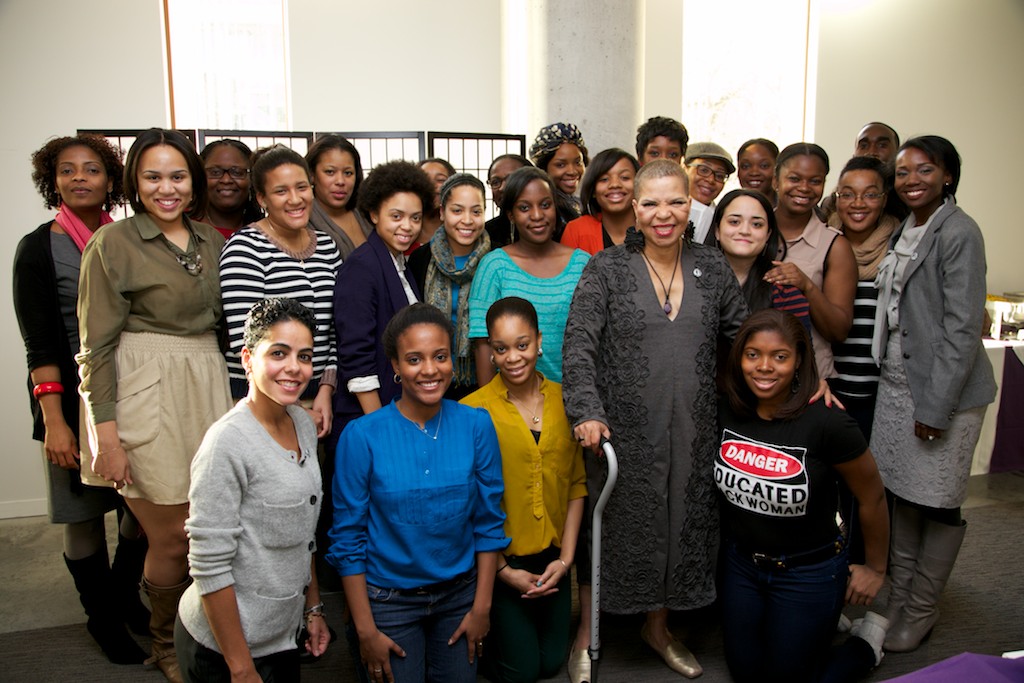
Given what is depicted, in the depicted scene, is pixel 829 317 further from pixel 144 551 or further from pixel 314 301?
pixel 144 551

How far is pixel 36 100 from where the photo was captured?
4.65 meters

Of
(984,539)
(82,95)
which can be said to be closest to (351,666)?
(984,539)

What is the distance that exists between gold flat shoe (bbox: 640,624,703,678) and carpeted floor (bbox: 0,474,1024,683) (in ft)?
0.13

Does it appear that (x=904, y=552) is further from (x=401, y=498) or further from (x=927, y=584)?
(x=401, y=498)

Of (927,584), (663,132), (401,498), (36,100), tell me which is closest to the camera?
(401,498)

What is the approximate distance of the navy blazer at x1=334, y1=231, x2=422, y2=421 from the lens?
2.60 metres

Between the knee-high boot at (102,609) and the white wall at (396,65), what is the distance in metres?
3.63

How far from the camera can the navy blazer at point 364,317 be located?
2.60 meters

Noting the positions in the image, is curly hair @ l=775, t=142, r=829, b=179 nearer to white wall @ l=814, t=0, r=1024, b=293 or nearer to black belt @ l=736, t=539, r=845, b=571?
black belt @ l=736, t=539, r=845, b=571

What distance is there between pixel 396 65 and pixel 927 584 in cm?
484

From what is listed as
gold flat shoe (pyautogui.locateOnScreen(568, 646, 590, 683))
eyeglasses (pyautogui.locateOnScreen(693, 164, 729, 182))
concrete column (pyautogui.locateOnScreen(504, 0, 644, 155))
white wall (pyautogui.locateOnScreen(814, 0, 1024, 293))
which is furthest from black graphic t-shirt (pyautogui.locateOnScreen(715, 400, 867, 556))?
white wall (pyautogui.locateOnScreen(814, 0, 1024, 293))

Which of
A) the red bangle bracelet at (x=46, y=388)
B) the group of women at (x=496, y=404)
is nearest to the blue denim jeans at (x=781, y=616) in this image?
the group of women at (x=496, y=404)

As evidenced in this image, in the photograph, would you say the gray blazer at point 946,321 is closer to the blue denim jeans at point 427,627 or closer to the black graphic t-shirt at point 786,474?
the black graphic t-shirt at point 786,474

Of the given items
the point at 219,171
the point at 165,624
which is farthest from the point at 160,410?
the point at 219,171
